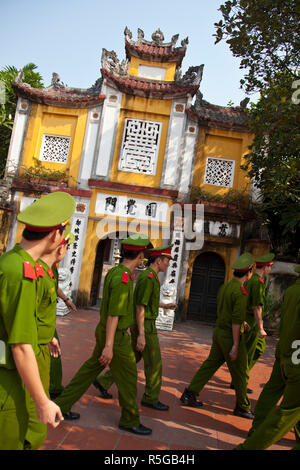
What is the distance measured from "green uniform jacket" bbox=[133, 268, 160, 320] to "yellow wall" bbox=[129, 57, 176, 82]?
930cm

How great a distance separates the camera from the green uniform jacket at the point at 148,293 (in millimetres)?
4023

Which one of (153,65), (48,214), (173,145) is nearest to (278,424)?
(48,214)

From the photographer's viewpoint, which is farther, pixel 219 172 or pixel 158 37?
pixel 158 37

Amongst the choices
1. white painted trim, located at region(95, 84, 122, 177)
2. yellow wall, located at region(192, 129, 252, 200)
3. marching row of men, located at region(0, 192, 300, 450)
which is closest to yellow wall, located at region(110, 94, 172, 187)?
white painted trim, located at region(95, 84, 122, 177)

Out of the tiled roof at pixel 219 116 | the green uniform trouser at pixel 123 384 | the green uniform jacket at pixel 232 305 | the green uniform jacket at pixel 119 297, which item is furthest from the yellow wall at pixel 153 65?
the green uniform trouser at pixel 123 384

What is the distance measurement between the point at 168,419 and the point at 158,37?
12.1 meters

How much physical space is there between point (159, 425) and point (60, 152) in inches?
357

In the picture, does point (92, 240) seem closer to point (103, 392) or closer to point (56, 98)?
point (56, 98)

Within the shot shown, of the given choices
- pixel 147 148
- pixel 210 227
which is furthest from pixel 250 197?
pixel 147 148

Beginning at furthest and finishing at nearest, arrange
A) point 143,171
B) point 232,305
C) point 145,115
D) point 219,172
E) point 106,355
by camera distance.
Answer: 1. point 219,172
2. point 145,115
3. point 143,171
4. point 232,305
5. point 106,355

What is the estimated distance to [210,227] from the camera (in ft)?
33.6

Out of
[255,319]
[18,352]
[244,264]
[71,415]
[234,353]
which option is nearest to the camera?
[18,352]

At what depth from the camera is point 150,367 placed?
160 inches

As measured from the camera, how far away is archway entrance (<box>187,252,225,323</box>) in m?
10.5
